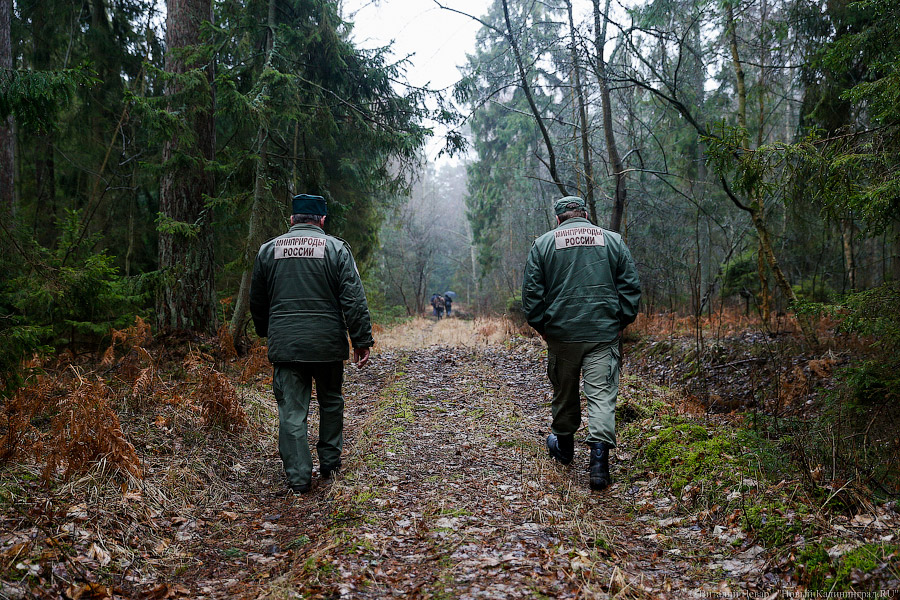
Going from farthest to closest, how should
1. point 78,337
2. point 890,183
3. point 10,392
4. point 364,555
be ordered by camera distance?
point 78,337 → point 890,183 → point 10,392 → point 364,555

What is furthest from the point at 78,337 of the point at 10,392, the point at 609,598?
the point at 609,598

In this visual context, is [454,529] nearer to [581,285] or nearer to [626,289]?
[581,285]

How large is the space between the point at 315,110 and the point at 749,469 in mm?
8728

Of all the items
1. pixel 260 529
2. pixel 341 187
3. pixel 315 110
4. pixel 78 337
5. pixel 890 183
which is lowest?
pixel 260 529

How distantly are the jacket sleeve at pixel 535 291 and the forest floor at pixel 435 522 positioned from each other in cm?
127

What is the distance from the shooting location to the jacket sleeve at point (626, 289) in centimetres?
437

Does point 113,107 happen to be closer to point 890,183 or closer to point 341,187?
point 341,187

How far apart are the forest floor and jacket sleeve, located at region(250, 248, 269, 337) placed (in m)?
1.04

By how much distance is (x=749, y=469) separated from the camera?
3.60 m

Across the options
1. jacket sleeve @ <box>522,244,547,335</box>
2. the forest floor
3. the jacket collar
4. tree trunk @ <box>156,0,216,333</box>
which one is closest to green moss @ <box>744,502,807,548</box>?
the forest floor

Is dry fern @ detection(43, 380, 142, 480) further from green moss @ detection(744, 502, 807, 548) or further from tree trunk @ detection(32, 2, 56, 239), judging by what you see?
tree trunk @ detection(32, 2, 56, 239)

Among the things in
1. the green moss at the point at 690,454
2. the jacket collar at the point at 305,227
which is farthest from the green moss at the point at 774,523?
the jacket collar at the point at 305,227

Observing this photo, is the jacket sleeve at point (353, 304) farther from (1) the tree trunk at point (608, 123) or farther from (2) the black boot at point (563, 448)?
(1) the tree trunk at point (608, 123)

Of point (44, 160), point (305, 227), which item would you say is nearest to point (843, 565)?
point (305, 227)
